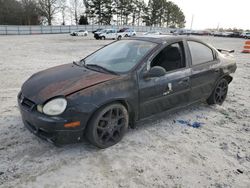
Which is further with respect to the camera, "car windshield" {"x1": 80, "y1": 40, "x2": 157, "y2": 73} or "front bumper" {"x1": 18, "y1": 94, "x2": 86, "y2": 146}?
"car windshield" {"x1": 80, "y1": 40, "x2": 157, "y2": 73}

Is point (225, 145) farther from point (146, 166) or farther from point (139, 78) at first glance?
point (139, 78)

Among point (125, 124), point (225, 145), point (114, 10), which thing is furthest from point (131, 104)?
point (114, 10)

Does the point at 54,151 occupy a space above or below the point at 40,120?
below

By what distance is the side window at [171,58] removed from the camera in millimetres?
3437

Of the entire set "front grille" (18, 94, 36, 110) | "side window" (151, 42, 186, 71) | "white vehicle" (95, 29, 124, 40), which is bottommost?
"front grille" (18, 94, 36, 110)

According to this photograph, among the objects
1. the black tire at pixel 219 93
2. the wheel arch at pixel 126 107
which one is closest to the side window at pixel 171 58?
the wheel arch at pixel 126 107

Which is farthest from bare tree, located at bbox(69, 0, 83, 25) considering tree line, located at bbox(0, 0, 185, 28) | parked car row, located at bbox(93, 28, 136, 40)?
parked car row, located at bbox(93, 28, 136, 40)

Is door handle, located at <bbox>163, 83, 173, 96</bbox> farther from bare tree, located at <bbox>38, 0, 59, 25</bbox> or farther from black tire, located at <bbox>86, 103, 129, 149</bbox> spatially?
bare tree, located at <bbox>38, 0, 59, 25</bbox>

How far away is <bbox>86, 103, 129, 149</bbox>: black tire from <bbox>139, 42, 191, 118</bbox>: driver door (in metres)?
0.33

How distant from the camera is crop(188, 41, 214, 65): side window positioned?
3.89 m

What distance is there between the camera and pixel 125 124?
10.3ft

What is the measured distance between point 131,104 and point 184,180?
1.18 meters

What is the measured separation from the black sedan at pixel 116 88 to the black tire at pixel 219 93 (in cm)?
28

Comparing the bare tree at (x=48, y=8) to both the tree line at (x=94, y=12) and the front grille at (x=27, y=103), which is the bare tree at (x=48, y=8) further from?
the front grille at (x=27, y=103)
